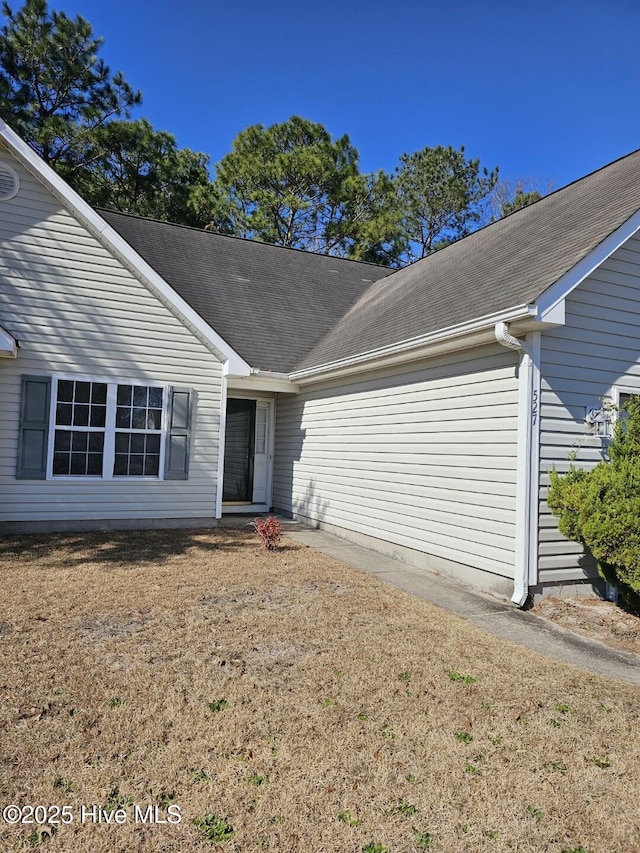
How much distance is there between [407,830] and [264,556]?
17.6 ft

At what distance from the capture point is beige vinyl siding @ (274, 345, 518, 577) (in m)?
6.44

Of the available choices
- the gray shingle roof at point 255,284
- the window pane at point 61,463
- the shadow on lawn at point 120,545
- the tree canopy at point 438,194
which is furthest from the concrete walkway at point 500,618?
the tree canopy at point 438,194

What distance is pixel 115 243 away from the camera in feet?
29.5

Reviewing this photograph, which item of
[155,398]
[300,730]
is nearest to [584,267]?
[300,730]

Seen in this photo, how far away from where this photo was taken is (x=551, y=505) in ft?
19.7

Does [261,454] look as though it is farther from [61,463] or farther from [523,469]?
[523,469]

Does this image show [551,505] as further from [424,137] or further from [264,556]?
[424,137]

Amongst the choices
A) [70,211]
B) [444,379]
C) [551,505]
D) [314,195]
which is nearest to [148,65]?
[314,195]

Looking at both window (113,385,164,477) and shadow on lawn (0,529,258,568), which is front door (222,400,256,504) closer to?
shadow on lawn (0,529,258,568)

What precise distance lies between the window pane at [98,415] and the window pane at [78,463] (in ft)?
1.78

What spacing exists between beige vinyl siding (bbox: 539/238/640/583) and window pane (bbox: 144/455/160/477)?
614 cm

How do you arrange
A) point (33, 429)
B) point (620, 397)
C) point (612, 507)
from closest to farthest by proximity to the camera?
point (612, 507), point (620, 397), point (33, 429)

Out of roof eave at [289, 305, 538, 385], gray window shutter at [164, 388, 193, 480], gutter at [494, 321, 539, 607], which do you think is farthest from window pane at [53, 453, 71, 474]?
gutter at [494, 321, 539, 607]

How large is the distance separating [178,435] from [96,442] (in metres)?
1.28
